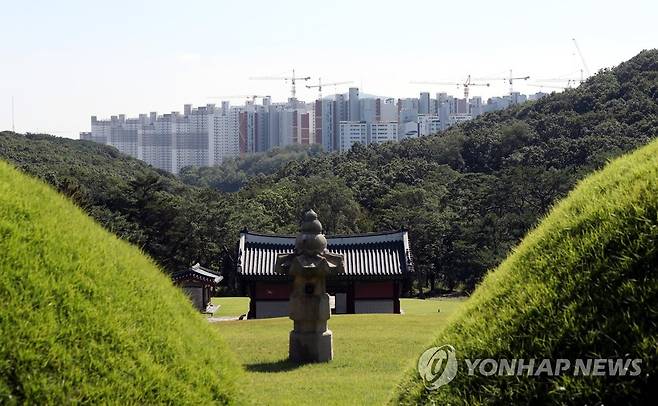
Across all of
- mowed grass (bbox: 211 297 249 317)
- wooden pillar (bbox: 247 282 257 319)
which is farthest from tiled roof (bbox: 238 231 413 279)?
mowed grass (bbox: 211 297 249 317)

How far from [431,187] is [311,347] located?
120ft

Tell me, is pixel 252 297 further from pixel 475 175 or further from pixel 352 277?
pixel 475 175

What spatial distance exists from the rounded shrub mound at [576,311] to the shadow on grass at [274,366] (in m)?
5.82

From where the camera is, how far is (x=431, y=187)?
4634cm

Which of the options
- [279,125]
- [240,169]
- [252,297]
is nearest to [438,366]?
[252,297]

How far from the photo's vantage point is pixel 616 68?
63.9m

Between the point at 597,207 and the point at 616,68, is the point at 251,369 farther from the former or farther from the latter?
the point at 616,68

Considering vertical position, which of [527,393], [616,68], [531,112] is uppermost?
[616,68]

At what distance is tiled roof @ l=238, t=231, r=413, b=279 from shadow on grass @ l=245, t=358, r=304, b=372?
1040 cm

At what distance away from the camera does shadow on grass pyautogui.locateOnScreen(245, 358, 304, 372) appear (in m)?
10.0

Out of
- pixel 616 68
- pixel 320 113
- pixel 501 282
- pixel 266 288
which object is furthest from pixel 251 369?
pixel 320 113

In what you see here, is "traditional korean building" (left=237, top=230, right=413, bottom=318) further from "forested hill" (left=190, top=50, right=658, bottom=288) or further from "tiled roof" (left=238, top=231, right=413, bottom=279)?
"forested hill" (left=190, top=50, right=658, bottom=288)

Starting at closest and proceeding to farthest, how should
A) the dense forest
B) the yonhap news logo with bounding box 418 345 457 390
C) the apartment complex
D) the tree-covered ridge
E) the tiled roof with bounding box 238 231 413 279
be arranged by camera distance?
1. the yonhap news logo with bounding box 418 345 457 390
2. the tiled roof with bounding box 238 231 413 279
3. the dense forest
4. the tree-covered ridge
5. the apartment complex

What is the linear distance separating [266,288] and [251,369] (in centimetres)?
1153
